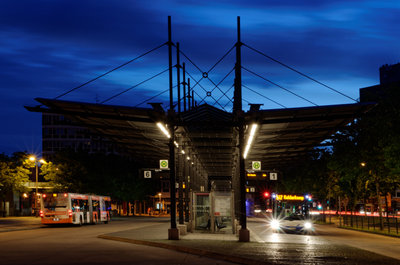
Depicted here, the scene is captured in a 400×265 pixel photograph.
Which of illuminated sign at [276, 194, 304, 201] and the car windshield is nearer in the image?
the car windshield

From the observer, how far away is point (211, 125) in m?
25.1

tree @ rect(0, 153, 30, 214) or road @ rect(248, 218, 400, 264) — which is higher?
tree @ rect(0, 153, 30, 214)

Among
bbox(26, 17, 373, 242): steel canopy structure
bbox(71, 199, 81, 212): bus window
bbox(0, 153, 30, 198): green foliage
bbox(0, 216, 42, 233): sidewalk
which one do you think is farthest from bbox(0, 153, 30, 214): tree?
bbox(26, 17, 373, 242): steel canopy structure

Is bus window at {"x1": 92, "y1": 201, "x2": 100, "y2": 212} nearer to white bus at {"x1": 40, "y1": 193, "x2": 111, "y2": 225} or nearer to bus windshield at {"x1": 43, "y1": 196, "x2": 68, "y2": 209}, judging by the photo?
white bus at {"x1": 40, "y1": 193, "x2": 111, "y2": 225}

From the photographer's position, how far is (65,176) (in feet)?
237

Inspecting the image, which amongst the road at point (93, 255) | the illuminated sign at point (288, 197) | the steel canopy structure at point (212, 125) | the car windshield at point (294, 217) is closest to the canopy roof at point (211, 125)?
the steel canopy structure at point (212, 125)

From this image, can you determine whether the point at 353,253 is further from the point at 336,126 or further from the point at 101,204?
the point at 101,204

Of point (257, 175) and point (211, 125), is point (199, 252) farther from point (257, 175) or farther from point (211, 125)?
point (257, 175)

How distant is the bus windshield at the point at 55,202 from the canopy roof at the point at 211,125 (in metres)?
7.23

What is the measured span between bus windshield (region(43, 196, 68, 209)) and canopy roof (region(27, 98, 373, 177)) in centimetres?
723

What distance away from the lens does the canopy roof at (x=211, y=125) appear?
22.8 m

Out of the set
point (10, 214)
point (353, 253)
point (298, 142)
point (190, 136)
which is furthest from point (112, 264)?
point (10, 214)

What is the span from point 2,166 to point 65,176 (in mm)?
14083

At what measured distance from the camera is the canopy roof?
22.8 meters
